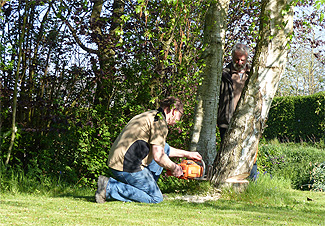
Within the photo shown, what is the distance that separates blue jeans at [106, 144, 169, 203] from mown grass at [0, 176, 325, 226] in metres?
0.14

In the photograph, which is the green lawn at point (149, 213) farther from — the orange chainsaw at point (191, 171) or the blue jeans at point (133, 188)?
the orange chainsaw at point (191, 171)

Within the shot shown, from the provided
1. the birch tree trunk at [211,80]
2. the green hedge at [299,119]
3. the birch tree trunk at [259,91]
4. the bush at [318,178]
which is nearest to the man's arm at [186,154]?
the birch tree trunk at [259,91]

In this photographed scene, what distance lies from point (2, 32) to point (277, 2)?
4.58 m

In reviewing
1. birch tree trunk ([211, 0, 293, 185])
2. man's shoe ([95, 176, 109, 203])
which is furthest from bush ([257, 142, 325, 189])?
man's shoe ([95, 176, 109, 203])

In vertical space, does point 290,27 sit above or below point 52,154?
above

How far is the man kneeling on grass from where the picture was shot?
5.00 meters

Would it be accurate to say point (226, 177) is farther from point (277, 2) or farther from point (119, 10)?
point (119, 10)

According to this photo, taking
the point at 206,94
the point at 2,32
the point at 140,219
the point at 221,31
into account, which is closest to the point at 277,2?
the point at 221,31

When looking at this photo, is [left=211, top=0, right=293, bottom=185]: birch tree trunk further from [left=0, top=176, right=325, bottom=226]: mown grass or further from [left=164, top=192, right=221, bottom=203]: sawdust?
[left=0, top=176, right=325, bottom=226]: mown grass

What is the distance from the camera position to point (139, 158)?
5188 millimetres

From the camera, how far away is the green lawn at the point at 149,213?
3733 millimetres

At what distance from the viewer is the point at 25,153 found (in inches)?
267

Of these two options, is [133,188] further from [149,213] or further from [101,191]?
[149,213]

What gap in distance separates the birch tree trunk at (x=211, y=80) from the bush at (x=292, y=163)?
2.96 m
